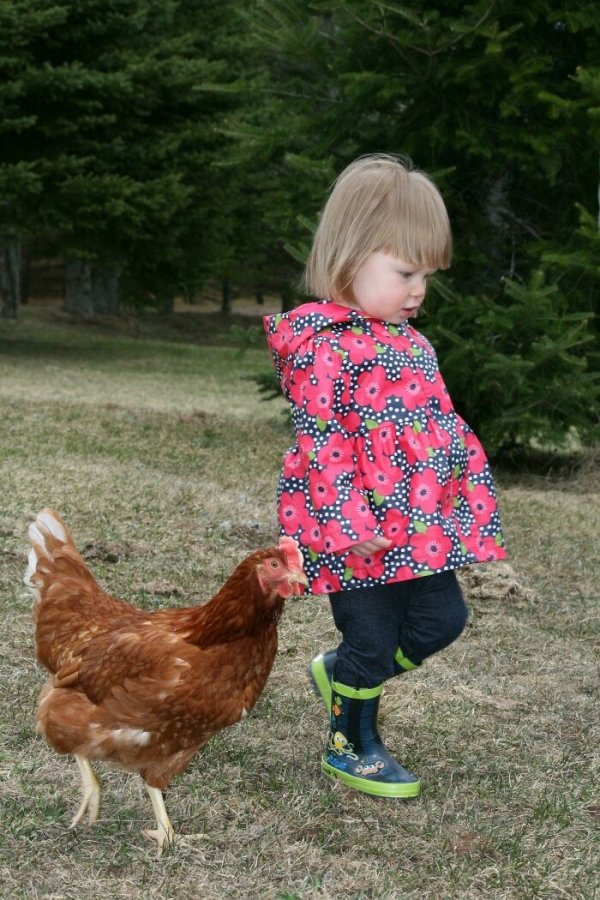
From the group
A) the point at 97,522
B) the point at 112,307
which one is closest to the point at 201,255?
the point at 112,307

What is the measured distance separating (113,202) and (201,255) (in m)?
4.46

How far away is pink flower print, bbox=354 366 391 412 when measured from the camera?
3.03 metres

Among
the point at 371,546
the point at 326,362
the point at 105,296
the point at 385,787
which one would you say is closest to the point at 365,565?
the point at 371,546

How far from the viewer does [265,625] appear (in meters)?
2.86

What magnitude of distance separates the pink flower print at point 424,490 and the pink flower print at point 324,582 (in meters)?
0.32

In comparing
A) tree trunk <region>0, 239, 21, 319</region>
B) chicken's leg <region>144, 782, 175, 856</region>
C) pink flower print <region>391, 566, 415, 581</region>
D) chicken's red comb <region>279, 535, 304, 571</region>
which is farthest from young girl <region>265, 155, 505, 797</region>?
tree trunk <region>0, 239, 21, 319</region>

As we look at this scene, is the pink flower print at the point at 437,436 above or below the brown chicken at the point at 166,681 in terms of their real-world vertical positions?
above

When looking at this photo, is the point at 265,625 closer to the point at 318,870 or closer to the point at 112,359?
the point at 318,870

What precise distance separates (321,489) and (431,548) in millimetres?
362

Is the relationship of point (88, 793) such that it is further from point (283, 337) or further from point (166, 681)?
point (283, 337)

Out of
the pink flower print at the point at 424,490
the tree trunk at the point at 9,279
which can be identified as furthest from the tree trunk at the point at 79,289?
the pink flower print at the point at 424,490

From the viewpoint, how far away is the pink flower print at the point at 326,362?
3.00 meters

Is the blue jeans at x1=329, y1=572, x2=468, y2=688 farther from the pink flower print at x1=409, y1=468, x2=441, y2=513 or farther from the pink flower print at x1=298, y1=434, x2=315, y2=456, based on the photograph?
the pink flower print at x1=298, y1=434, x2=315, y2=456

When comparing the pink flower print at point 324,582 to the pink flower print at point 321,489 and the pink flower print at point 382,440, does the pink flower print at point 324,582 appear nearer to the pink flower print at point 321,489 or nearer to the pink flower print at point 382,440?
the pink flower print at point 321,489
